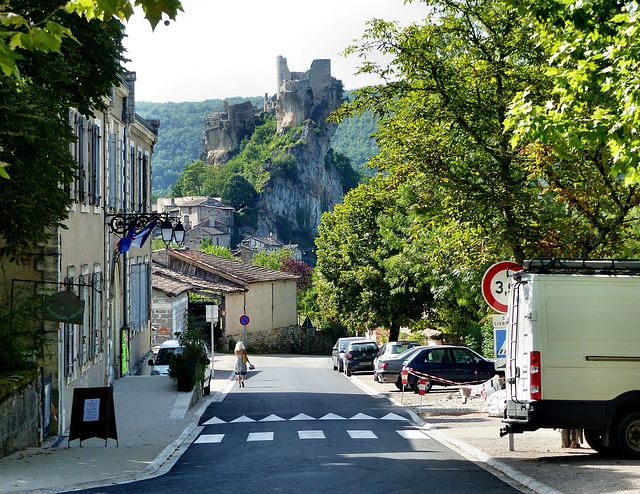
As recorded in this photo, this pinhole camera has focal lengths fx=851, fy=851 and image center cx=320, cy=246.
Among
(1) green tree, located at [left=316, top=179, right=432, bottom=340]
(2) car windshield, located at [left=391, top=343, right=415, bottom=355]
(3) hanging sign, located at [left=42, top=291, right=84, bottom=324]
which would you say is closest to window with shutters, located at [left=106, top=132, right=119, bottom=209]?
(3) hanging sign, located at [left=42, top=291, right=84, bottom=324]

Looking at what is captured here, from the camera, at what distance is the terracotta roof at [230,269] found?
181 ft

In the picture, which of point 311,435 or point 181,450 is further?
point 311,435

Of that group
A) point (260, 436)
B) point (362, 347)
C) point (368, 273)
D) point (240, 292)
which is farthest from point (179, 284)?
point (260, 436)

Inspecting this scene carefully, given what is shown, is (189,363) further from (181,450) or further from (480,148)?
(480,148)

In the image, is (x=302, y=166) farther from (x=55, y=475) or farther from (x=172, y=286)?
(x=55, y=475)

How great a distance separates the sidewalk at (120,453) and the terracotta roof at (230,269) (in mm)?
33140

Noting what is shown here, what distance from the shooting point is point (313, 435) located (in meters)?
15.2

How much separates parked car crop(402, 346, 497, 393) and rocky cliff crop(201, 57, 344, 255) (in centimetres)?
12385

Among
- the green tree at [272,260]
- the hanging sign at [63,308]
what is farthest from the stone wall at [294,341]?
the hanging sign at [63,308]

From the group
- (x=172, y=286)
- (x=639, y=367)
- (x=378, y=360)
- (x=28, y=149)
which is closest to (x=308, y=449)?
(x=639, y=367)

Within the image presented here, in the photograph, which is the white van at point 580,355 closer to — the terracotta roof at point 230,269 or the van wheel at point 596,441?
the van wheel at point 596,441

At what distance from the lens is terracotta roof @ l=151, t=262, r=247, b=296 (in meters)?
41.6

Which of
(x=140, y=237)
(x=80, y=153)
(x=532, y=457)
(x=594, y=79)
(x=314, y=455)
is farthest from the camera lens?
(x=140, y=237)

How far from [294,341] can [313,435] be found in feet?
150
